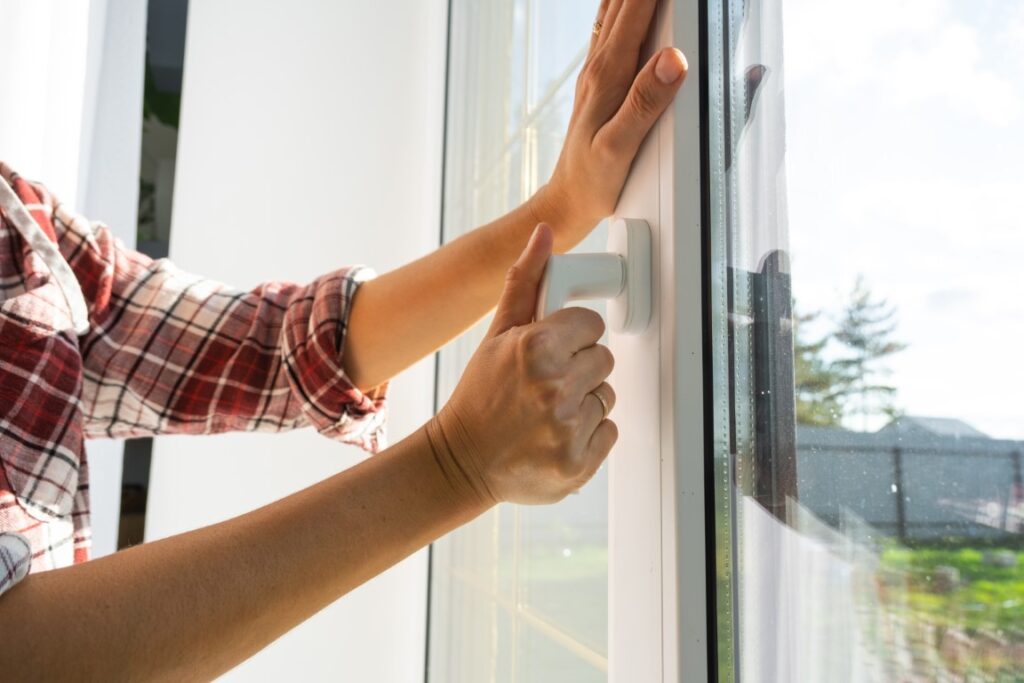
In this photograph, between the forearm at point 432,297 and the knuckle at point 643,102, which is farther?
the forearm at point 432,297

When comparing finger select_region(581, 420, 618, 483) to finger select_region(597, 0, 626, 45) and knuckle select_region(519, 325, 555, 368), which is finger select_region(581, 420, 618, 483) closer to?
knuckle select_region(519, 325, 555, 368)

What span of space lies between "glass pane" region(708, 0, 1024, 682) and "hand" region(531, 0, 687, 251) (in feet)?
0.13

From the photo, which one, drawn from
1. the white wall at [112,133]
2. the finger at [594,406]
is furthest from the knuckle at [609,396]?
the white wall at [112,133]

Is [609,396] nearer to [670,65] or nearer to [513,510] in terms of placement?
[670,65]

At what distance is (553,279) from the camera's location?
1.48 feet

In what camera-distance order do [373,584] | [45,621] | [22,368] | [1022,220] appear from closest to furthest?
[1022,220]
[45,621]
[22,368]
[373,584]

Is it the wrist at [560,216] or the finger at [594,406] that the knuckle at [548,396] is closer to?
the finger at [594,406]

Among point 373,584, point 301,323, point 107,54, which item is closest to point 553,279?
point 301,323

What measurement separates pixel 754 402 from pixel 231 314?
1.95ft

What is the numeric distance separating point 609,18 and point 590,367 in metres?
0.26

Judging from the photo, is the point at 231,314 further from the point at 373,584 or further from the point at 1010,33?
the point at 373,584

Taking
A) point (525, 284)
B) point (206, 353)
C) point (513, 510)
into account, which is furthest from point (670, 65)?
point (513, 510)

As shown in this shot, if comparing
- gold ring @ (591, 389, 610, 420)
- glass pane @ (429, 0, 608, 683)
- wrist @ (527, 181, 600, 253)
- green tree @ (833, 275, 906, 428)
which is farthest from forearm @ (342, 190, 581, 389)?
green tree @ (833, 275, 906, 428)

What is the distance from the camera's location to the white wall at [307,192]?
59.7 inches
